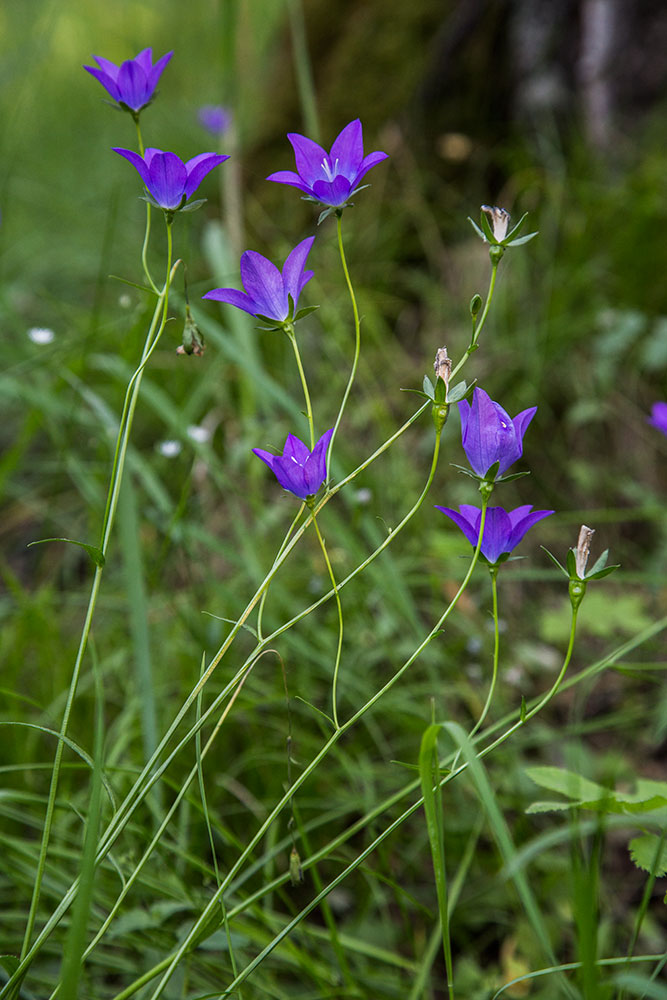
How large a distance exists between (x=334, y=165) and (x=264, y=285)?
14 centimetres

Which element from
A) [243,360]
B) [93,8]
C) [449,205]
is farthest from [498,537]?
[93,8]

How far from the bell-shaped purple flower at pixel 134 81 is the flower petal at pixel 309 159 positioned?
136mm

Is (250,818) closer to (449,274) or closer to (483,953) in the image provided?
(483,953)

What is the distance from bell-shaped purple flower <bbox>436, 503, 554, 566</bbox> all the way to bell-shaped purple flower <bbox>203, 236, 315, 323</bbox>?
209 mm

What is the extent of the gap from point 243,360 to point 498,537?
687mm

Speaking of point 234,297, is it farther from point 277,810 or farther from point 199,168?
point 277,810

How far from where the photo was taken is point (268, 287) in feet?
1.98

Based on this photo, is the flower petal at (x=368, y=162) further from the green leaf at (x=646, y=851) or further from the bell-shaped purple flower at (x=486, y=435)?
the green leaf at (x=646, y=851)

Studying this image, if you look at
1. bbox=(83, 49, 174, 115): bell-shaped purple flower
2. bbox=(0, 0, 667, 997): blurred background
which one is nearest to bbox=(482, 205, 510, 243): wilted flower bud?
bbox=(83, 49, 174, 115): bell-shaped purple flower

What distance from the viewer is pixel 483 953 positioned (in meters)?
1.10

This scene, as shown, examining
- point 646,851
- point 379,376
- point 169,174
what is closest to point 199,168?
point 169,174

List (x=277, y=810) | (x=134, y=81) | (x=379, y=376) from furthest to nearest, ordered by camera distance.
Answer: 1. (x=379, y=376)
2. (x=134, y=81)
3. (x=277, y=810)

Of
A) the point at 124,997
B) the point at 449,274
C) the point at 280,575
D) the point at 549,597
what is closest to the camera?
the point at 124,997

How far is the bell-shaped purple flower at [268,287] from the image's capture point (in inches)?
23.3
